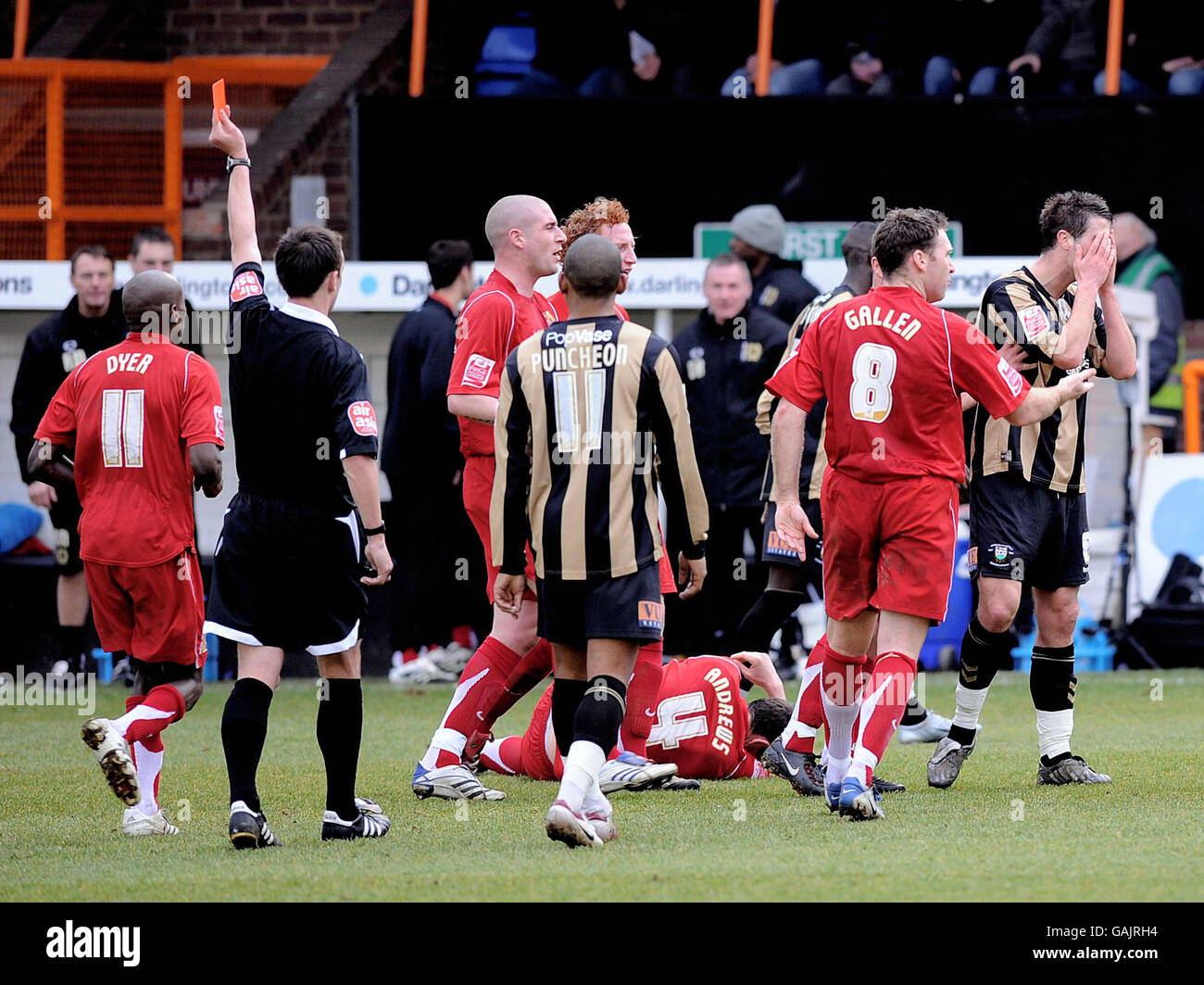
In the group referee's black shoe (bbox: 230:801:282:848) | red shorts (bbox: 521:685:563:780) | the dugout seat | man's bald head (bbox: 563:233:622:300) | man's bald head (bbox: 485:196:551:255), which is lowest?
red shorts (bbox: 521:685:563:780)

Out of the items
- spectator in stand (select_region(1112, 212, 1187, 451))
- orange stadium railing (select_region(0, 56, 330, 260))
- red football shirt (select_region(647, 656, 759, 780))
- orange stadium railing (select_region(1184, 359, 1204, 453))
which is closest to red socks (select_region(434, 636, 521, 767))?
red football shirt (select_region(647, 656, 759, 780))

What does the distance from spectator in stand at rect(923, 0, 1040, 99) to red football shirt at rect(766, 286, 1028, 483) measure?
28.5 ft

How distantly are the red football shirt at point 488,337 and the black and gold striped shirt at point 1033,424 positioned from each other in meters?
1.64

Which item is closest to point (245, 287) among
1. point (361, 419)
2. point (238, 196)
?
point (238, 196)

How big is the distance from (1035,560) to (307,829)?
9.01 ft

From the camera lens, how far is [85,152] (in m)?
14.7

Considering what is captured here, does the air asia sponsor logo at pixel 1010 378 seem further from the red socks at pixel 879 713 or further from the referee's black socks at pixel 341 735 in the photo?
the referee's black socks at pixel 341 735

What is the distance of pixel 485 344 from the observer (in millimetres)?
7059

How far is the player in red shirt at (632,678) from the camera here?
691cm

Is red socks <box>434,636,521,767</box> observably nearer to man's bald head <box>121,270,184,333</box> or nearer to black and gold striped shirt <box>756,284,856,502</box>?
black and gold striped shirt <box>756,284,856,502</box>

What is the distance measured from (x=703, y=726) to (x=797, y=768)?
0.52 meters

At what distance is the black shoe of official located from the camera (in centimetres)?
696

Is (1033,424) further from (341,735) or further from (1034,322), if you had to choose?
(341,735)
